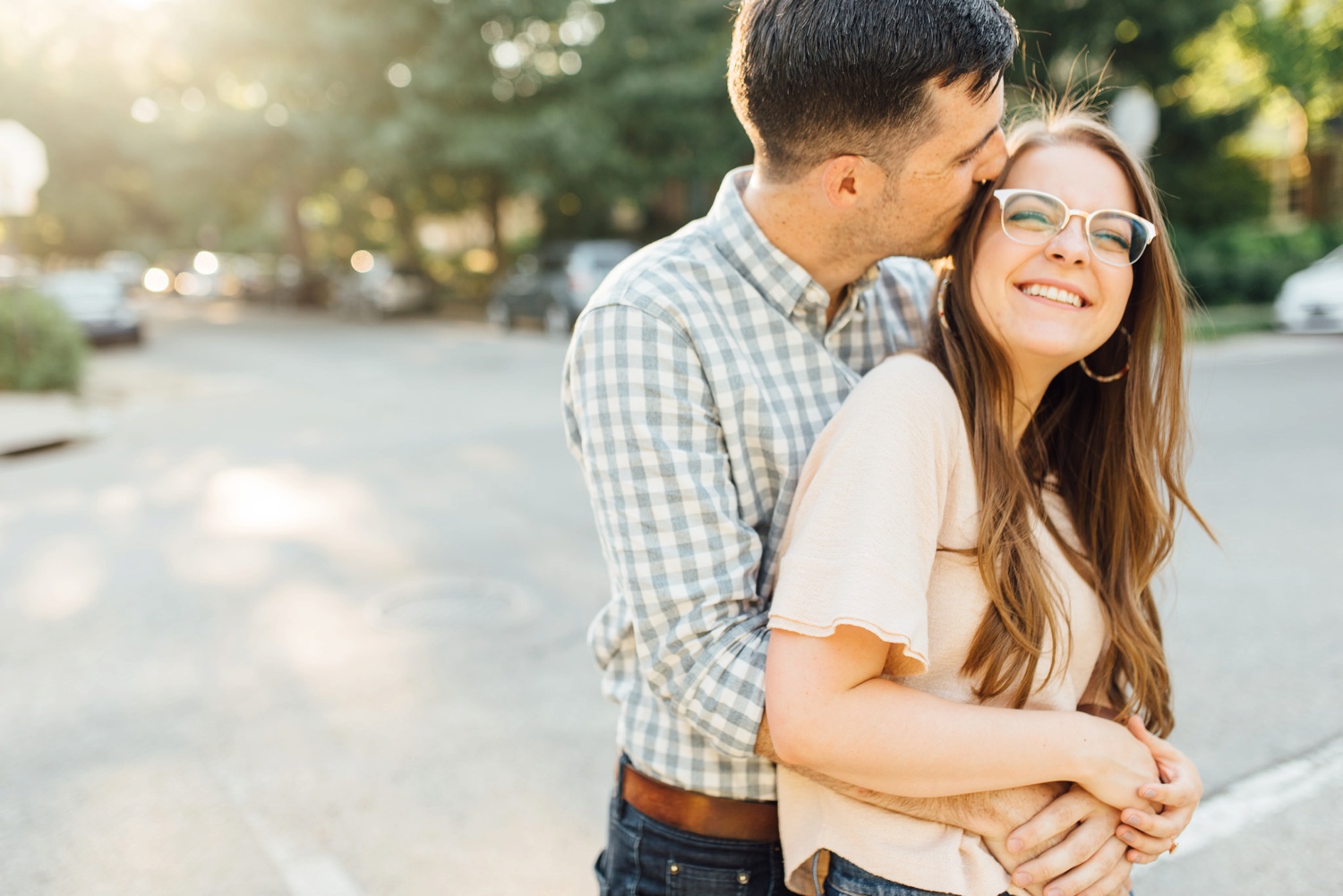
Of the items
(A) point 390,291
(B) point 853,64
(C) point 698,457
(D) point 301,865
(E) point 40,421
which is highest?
(B) point 853,64

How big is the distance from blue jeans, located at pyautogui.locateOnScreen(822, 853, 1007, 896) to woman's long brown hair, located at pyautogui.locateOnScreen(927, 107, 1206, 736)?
0.28 metres

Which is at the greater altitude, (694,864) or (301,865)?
(694,864)

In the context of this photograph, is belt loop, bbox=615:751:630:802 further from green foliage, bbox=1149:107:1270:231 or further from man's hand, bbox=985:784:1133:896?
green foliage, bbox=1149:107:1270:231

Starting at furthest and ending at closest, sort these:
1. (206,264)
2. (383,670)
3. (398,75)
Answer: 1. (206,264)
2. (398,75)
3. (383,670)

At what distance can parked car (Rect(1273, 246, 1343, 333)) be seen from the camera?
16.3m

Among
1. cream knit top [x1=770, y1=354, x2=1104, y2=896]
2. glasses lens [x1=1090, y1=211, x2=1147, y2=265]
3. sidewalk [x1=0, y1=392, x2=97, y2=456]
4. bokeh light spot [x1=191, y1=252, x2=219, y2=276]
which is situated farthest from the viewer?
bokeh light spot [x1=191, y1=252, x2=219, y2=276]

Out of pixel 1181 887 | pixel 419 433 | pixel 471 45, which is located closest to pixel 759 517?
pixel 1181 887

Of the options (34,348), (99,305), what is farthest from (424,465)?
(99,305)

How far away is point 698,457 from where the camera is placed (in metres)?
1.43

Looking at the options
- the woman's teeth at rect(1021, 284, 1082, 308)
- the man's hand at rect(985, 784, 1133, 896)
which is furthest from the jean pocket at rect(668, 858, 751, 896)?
the woman's teeth at rect(1021, 284, 1082, 308)

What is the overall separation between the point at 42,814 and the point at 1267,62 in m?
23.8

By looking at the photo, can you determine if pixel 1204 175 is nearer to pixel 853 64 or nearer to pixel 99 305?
pixel 99 305

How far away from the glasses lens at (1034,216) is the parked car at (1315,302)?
1749 cm

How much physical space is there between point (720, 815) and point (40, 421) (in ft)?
39.0
